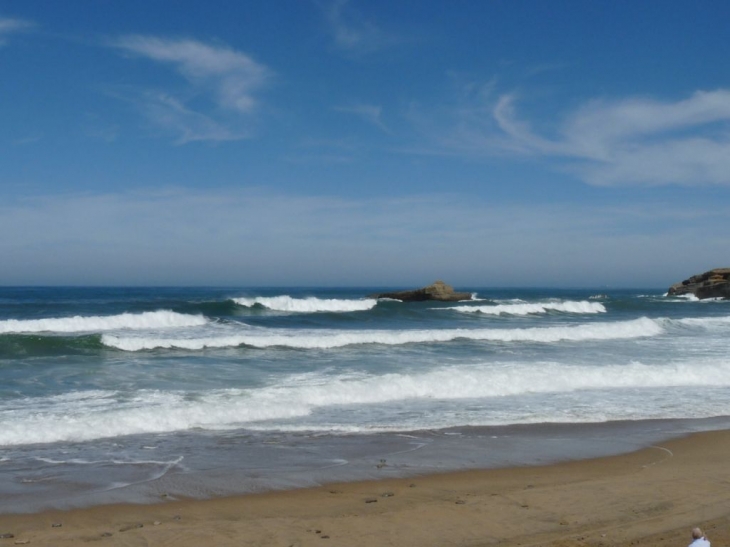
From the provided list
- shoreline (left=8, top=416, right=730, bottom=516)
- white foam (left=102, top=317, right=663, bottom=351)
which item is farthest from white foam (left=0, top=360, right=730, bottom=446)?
white foam (left=102, top=317, right=663, bottom=351)

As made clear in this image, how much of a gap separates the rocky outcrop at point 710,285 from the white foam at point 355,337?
44515 mm

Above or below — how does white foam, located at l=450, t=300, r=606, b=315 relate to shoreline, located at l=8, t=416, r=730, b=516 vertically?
above

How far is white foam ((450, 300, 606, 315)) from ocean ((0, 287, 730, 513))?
1720 cm

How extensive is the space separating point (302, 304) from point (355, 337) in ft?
69.5

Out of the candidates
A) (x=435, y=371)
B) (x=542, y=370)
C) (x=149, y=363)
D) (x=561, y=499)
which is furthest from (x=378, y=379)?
(x=561, y=499)

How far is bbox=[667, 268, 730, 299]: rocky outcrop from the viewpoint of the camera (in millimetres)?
65188

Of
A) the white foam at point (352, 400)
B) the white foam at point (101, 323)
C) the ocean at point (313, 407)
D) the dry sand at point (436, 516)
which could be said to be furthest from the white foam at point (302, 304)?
the dry sand at point (436, 516)

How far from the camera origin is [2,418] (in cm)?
947

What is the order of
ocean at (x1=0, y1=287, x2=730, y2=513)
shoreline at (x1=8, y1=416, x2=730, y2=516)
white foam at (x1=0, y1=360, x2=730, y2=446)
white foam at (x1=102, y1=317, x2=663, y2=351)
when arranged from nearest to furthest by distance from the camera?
shoreline at (x1=8, y1=416, x2=730, y2=516) < ocean at (x1=0, y1=287, x2=730, y2=513) < white foam at (x1=0, y1=360, x2=730, y2=446) < white foam at (x1=102, y1=317, x2=663, y2=351)

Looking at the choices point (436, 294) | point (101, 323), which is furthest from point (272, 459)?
point (436, 294)

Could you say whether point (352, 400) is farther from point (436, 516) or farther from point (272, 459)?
point (436, 516)

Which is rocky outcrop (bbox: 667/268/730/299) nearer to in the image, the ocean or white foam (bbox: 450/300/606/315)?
white foam (bbox: 450/300/606/315)

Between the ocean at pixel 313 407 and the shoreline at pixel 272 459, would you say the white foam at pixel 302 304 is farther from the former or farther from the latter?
the shoreline at pixel 272 459

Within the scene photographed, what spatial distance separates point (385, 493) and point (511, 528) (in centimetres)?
147
